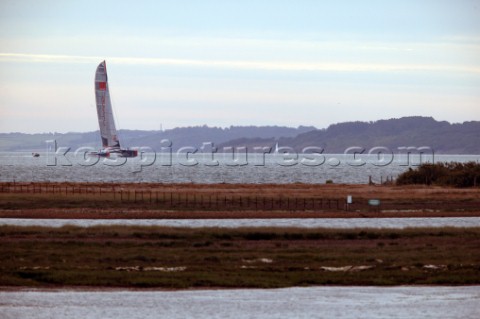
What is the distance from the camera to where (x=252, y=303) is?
1083 inches

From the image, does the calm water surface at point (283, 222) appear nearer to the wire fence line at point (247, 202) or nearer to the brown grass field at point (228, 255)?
the brown grass field at point (228, 255)

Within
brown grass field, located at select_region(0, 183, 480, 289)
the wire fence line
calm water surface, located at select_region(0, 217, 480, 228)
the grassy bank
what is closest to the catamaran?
the wire fence line

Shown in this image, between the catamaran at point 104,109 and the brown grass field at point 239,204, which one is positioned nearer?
the brown grass field at point 239,204

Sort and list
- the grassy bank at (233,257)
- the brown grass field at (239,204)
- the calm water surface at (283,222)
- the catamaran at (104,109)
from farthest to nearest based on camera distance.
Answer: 1. the catamaran at (104,109)
2. the brown grass field at (239,204)
3. the calm water surface at (283,222)
4. the grassy bank at (233,257)

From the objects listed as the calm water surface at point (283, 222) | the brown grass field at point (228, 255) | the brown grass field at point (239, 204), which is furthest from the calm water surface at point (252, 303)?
the brown grass field at point (239, 204)

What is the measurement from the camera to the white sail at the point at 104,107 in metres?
166

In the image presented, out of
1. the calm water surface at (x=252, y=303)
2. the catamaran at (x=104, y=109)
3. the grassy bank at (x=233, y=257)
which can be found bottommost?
the calm water surface at (x=252, y=303)

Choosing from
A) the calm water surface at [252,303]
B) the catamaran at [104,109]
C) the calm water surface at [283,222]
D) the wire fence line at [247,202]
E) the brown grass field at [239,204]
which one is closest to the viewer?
the calm water surface at [252,303]

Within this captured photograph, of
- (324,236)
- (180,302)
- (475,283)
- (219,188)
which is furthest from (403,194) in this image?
(180,302)

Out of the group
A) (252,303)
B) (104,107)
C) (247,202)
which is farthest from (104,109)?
(252,303)

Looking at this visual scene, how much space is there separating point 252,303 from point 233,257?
873 cm

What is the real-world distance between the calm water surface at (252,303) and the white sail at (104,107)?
138237 mm

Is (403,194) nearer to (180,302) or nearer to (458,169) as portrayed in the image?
(458,169)

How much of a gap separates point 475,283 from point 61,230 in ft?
66.3
